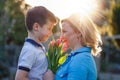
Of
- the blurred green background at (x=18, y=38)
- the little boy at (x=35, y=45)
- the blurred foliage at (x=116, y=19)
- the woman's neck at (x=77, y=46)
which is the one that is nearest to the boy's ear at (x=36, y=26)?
the little boy at (x=35, y=45)

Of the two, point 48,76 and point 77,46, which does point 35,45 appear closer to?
point 48,76

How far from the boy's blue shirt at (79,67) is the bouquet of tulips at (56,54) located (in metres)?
A: 0.25

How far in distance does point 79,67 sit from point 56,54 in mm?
604

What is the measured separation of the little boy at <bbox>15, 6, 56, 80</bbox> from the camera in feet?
13.3

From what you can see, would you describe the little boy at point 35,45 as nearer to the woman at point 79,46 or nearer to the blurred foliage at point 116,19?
the woman at point 79,46

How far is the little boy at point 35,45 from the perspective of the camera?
4.07 meters

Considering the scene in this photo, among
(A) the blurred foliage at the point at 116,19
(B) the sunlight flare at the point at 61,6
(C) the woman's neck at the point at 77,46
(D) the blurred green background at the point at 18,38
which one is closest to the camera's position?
(C) the woman's neck at the point at 77,46

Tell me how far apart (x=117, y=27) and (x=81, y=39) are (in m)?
23.9

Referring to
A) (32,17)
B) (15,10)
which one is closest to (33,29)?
(32,17)

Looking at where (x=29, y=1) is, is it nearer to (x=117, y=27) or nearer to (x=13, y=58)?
(x=13, y=58)

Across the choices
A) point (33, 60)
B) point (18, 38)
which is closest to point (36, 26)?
→ point (33, 60)

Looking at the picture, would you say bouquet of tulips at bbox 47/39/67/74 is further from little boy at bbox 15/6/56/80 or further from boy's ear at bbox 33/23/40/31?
boy's ear at bbox 33/23/40/31

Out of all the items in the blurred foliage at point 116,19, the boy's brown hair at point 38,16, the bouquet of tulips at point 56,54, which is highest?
the boy's brown hair at point 38,16

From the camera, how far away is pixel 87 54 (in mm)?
3996
